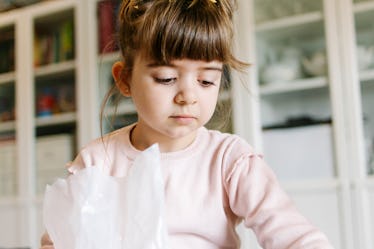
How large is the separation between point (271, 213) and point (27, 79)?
2.42 meters

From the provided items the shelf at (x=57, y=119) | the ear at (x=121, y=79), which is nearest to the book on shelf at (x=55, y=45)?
the shelf at (x=57, y=119)

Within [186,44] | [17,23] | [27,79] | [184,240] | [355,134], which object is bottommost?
[184,240]

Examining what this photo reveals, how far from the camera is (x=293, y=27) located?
225 cm

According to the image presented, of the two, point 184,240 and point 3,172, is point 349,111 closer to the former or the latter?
point 184,240

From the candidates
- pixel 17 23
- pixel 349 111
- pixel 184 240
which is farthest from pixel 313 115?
pixel 17 23

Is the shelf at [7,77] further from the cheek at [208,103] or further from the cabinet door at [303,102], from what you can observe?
the cheek at [208,103]

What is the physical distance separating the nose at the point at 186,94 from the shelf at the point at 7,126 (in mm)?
2401

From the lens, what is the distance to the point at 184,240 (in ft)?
2.50

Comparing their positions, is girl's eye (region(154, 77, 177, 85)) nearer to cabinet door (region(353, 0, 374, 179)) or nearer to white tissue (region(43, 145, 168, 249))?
white tissue (region(43, 145, 168, 249))

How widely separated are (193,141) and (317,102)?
4.80 ft

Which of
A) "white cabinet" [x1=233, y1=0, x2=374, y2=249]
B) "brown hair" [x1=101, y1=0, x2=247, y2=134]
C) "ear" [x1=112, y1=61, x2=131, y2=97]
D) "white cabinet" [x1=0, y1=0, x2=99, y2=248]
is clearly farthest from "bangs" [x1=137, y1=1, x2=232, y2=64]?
"white cabinet" [x1=0, y1=0, x2=99, y2=248]

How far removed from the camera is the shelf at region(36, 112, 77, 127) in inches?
107

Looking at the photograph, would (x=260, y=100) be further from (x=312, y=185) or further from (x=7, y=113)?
(x=7, y=113)

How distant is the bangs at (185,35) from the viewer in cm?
70
